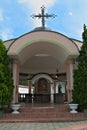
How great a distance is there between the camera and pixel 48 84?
20.8 m

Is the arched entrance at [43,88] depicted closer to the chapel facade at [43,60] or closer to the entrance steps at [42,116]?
the chapel facade at [43,60]

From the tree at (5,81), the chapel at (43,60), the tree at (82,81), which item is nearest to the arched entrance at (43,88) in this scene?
the chapel at (43,60)

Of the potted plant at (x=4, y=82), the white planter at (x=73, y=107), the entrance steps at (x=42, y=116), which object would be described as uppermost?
the potted plant at (x=4, y=82)

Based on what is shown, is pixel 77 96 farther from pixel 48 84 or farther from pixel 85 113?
pixel 48 84

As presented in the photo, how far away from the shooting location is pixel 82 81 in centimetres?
1165

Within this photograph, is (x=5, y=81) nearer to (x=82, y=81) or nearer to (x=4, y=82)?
(x=4, y=82)

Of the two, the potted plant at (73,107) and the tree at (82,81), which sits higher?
the tree at (82,81)

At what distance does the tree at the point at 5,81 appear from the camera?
36.0 feet

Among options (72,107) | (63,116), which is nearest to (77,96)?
(72,107)

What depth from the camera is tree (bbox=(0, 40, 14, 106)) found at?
1098 centimetres

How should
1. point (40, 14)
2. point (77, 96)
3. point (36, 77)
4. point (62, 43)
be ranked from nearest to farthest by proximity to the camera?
point (77, 96), point (62, 43), point (40, 14), point (36, 77)

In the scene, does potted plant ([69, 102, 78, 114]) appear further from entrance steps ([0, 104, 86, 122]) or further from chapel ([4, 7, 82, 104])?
chapel ([4, 7, 82, 104])

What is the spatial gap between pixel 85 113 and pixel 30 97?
28.7 feet

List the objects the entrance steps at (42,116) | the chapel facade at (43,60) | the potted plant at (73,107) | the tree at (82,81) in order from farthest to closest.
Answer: the chapel facade at (43,60), the tree at (82,81), the potted plant at (73,107), the entrance steps at (42,116)
